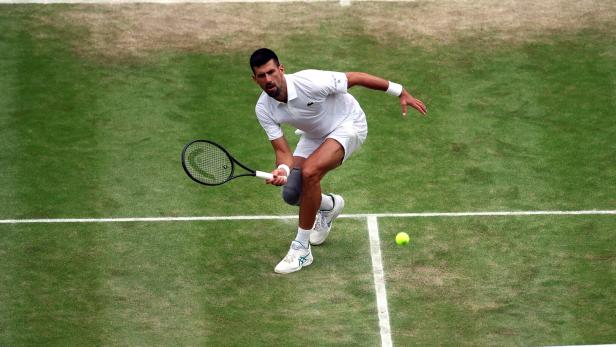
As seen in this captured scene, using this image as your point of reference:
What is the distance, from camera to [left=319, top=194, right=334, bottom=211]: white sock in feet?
43.5

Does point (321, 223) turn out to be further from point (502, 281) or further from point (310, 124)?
point (502, 281)

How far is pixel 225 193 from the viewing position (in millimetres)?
14383

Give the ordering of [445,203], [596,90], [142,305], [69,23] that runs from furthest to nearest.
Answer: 1. [69,23]
2. [596,90]
3. [445,203]
4. [142,305]

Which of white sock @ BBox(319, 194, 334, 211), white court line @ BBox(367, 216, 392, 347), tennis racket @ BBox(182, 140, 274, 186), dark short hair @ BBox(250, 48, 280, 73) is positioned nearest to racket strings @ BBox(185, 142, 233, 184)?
tennis racket @ BBox(182, 140, 274, 186)

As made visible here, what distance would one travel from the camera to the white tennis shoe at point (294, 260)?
506 inches

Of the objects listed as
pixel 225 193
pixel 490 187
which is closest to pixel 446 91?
pixel 490 187

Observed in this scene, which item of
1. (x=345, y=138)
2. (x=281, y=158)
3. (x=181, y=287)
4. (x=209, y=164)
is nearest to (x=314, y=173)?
(x=281, y=158)

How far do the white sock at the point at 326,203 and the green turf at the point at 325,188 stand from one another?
15.5 inches

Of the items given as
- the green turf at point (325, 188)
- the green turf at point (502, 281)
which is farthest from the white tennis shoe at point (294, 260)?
the green turf at point (502, 281)

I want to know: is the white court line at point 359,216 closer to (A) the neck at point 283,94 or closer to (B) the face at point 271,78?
(A) the neck at point 283,94

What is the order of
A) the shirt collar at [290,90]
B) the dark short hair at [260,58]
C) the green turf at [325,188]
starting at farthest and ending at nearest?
the shirt collar at [290,90] < the dark short hair at [260,58] < the green turf at [325,188]

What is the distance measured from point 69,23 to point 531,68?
19.2 ft

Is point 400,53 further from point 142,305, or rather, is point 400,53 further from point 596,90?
Answer: point 142,305

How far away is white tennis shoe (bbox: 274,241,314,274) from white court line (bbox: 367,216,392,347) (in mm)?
659
